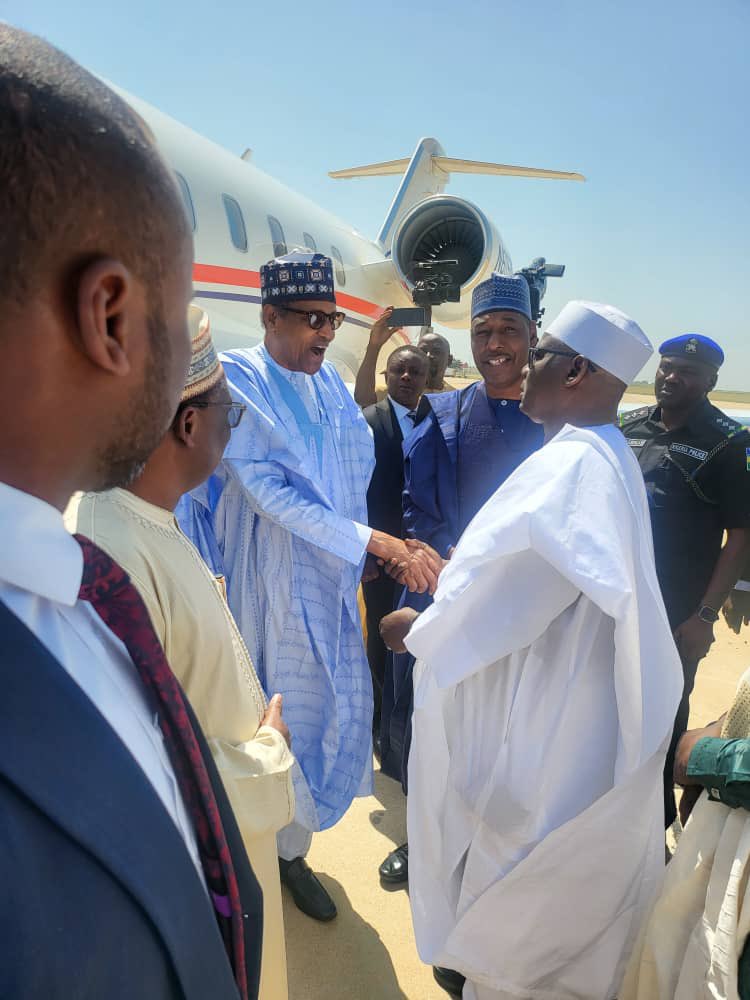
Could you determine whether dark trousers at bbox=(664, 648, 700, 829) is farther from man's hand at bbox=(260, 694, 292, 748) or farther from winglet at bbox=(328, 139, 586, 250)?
winglet at bbox=(328, 139, 586, 250)

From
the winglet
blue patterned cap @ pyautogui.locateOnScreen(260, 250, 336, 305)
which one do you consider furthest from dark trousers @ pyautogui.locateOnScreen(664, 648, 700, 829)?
the winglet

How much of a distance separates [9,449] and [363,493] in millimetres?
2088

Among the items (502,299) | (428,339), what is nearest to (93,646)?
(502,299)

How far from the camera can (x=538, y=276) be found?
4262 mm

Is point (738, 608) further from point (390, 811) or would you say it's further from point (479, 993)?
point (479, 993)

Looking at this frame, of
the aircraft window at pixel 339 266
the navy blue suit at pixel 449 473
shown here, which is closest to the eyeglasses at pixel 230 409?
the navy blue suit at pixel 449 473

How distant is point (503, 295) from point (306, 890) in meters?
2.40

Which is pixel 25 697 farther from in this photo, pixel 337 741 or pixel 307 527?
pixel 337 741

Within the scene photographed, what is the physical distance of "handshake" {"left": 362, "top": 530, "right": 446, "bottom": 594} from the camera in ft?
7.12

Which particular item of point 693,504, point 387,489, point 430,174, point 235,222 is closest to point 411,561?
point 387,489

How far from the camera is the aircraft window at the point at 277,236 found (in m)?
7.74

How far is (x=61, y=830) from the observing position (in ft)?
1.39

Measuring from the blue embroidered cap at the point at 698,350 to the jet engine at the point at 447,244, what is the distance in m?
6.33

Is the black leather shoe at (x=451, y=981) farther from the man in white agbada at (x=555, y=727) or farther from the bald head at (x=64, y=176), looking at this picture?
the bald head at (x=64, y=176)
